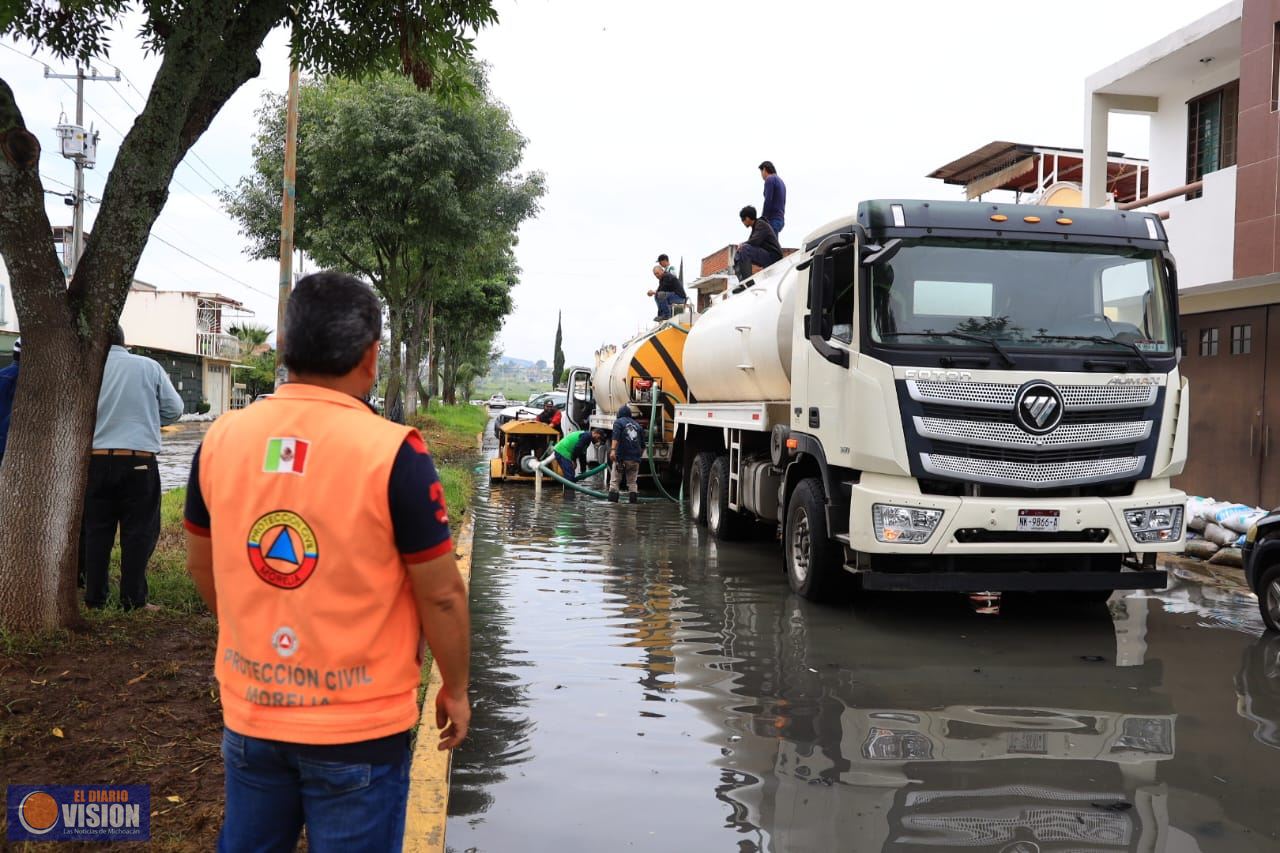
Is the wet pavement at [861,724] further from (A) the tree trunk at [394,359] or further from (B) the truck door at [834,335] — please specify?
(A) the tree trunk at [394,359]

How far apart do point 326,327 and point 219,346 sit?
69134mm

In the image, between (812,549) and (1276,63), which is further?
(1276,63)

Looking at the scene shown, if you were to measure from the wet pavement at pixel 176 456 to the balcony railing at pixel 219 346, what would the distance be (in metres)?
22.3

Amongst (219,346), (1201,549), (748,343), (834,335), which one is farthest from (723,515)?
(219,346)

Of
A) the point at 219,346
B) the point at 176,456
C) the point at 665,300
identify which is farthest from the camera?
the point at 219,346

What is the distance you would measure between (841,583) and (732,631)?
1.26 m

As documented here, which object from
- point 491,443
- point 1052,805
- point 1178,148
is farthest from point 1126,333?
point 491,443

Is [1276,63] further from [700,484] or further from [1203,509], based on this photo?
[700,484]

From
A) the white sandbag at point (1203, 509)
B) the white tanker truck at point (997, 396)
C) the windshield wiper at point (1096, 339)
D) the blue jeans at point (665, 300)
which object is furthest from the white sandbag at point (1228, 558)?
the blue jeans at point (665, 300)

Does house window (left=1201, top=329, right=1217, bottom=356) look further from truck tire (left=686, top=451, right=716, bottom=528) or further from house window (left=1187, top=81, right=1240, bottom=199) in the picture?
truck tire (left=686, top=451, right=716, bottom=528)

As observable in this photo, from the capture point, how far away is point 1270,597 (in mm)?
7406

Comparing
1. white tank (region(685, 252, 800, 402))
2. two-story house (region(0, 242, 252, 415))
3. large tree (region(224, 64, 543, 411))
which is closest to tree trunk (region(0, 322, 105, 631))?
white tank (region(685, 252, 800, 402))

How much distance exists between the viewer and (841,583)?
8320 millimetres

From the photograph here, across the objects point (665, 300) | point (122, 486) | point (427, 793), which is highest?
point (665, 300)
